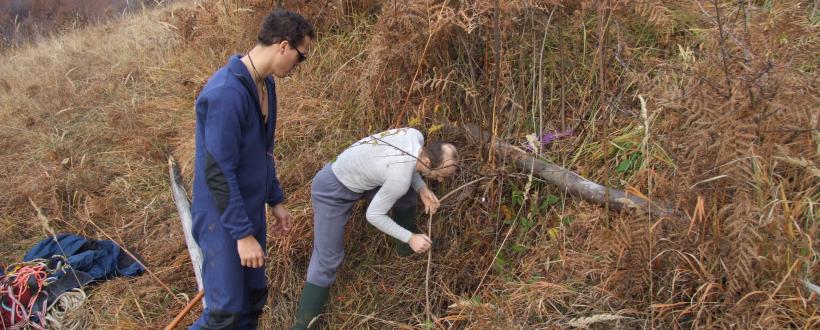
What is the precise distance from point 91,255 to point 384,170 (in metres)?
2.33

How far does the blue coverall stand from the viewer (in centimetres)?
250

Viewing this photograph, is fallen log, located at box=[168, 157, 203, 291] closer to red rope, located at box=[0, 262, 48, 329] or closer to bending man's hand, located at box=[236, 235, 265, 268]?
red rope, located at box=[0, 262, 48, 329]

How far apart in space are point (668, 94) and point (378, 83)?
73.5 inches

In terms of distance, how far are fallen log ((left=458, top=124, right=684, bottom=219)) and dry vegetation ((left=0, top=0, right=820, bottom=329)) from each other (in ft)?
0.19

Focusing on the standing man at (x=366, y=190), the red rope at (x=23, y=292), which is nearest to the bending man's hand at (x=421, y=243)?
the standing man at (x=366, y=190)

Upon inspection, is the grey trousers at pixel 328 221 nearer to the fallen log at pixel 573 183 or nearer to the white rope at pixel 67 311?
the fallen log at pixel 573 183

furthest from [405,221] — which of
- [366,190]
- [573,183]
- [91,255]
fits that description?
[91,255]

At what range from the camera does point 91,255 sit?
13.1 feet

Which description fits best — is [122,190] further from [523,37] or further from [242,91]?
[523,37]

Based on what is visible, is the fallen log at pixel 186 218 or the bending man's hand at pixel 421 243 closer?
the bending man's hand at pixel 421 243

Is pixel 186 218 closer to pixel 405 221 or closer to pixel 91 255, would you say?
pixel 91 255

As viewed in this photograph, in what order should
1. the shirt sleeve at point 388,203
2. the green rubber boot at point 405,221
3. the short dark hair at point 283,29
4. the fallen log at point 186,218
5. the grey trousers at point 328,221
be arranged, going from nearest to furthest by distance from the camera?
the short dark hair at point 283,29, the shirt sleeve at point 388,203, the grey trousers at point 328,221, the green rubber boot at point 405,221, the fallen log at point 186,218

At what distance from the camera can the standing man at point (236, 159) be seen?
8.25 feet

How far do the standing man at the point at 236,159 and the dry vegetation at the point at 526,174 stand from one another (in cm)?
76
